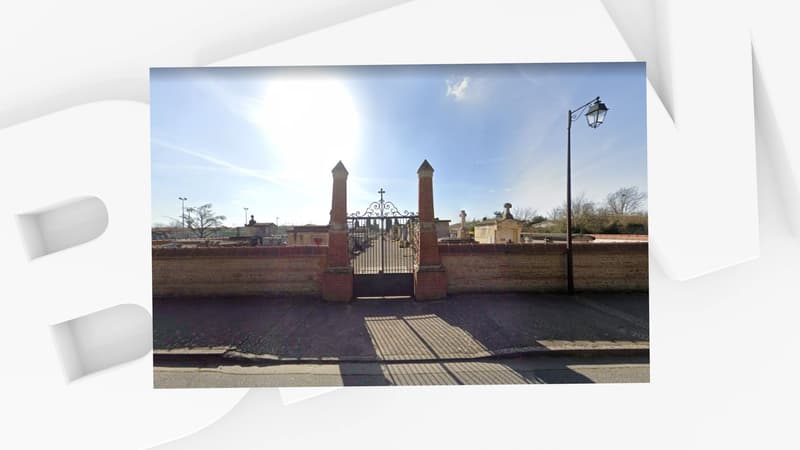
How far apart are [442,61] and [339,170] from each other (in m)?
1.37

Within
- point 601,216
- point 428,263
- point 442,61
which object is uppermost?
point 442,61

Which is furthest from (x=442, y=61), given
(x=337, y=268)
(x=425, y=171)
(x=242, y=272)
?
(x=242, y=272)

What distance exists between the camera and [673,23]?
6.52 ft

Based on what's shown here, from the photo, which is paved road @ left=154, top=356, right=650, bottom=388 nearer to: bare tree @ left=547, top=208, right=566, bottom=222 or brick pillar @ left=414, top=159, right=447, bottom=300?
brick pillar @ left=414, top=159, right=447, bottom=300

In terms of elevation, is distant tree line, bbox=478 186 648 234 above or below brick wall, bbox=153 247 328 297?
above

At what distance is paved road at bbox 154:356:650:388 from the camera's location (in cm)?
221

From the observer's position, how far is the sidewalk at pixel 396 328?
2.44 meters

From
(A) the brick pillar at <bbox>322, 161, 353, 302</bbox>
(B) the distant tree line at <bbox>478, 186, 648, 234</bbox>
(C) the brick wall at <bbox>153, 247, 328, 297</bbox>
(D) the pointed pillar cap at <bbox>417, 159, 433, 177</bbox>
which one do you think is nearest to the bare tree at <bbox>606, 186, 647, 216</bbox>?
(B) the distant tree line at <bbox>478, 186, 648, 234</bbox>

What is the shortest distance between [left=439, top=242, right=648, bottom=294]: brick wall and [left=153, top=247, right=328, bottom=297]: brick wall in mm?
1944

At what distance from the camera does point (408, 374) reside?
2.24 m

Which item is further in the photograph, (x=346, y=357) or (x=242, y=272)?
(x=242, y=272)

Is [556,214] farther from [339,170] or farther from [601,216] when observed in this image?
[339,170]

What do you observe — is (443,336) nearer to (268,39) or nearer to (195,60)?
(268,39)

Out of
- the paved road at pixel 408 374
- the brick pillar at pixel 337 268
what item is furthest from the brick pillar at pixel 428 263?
the paved road at pixel 408 374
